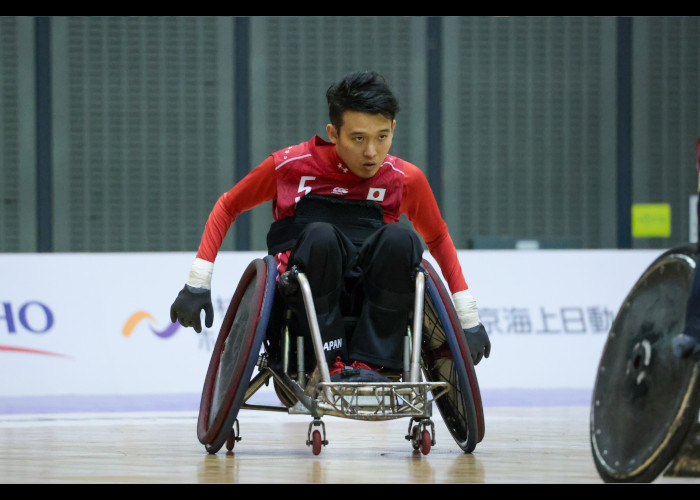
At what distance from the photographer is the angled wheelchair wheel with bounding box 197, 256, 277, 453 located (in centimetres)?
361

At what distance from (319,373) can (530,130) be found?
5448mm

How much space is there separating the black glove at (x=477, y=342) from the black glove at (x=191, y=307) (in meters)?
0.85

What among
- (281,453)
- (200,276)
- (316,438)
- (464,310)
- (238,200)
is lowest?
(281,453)

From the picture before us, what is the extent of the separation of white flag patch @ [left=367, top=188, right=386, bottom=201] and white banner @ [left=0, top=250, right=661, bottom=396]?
9.55 feet

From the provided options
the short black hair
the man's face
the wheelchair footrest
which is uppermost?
the short black hair

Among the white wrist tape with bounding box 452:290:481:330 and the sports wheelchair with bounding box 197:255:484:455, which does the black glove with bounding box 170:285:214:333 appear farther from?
the white wrist tape with bounding box 452:290:481:330

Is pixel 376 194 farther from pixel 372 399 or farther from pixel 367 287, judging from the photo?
pixel 372 399

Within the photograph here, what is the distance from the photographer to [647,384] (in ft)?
9.05

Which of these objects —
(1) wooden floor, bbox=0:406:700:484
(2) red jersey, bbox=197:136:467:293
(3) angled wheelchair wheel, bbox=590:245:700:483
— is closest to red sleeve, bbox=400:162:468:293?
(2) red jersey, bbox=197:136:467:293

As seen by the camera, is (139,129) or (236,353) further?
(139,129)

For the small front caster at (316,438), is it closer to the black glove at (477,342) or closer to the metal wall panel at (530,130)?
the black glove at (477,342)

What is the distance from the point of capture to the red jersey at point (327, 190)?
4.01 m

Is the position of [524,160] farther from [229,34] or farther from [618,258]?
[229,34]

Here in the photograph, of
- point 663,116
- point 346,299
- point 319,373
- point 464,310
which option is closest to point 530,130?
point 663,116
